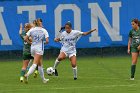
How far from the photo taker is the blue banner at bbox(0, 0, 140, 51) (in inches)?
1129

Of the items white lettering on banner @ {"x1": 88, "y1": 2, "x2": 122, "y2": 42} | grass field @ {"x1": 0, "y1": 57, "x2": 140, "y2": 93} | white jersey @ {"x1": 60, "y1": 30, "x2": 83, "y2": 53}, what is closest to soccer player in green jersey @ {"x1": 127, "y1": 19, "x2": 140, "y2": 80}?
grass field @ {"x1": 0, "y1": 57, "x2": 140, "y2": 93}

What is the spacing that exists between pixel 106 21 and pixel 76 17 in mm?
1597

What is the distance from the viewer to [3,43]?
93.5 feet

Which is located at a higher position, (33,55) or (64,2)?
(64,2)

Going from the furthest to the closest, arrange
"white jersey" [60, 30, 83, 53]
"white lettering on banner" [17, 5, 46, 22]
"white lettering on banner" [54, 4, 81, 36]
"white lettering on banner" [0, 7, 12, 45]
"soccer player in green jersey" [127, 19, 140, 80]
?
"white lettering on banner" [54, 4, 81, 36], "white lettering on banner" [17, 5, 46, 22], "white lettering on banner" [0, 7, 12, 45], "white jersey" [60, 30, 83, 53], "soccer player in green jersey" [127, 19, 140, 80]

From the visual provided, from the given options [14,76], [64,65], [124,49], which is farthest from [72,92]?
[124,49]

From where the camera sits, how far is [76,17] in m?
29.6

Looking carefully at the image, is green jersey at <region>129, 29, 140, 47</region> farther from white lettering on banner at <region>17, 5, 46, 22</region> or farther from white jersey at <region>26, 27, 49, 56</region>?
white lettering on banner at <region>17, 5, 46, 22</region>

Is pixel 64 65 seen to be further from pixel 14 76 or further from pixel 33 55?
pixel 33 55

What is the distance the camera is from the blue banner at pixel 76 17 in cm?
2867

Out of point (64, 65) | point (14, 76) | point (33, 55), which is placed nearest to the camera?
point (33, 55)

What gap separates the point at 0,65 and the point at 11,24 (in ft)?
9.96

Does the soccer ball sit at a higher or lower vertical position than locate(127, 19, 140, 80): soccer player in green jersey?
lower

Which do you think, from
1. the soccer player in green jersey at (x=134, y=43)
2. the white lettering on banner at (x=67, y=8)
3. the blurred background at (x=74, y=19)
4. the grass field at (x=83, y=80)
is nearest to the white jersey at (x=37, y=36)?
the grass field at (x=83, y=80)
